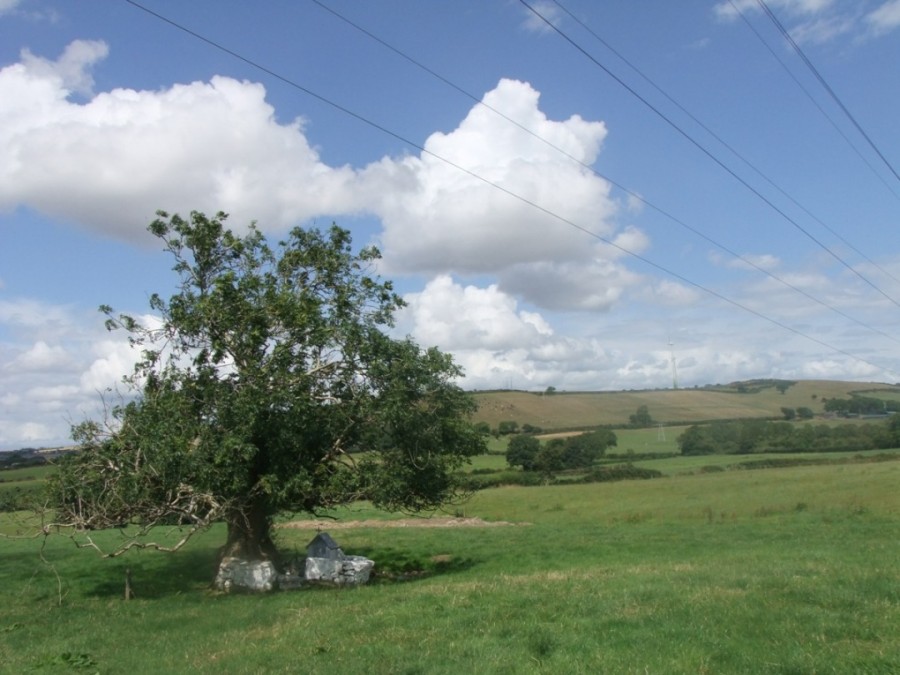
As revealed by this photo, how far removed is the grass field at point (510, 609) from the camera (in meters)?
9.90

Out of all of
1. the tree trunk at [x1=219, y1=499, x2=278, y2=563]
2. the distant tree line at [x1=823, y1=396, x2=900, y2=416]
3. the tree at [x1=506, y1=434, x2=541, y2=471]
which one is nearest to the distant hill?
the distant tree line at [x1=823, y1=396, x2=900, y2=416]

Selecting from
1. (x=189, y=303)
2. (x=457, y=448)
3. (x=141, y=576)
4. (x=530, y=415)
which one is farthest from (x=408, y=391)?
(x=530, y=415)

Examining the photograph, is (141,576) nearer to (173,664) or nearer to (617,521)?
(173,664)

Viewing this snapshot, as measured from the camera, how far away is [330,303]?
23.5m

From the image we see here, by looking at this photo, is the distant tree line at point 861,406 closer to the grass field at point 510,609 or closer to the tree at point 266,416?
the grass field at point 510,609

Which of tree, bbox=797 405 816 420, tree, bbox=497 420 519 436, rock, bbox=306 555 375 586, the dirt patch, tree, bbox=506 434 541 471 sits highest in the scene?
tree, bbox=497 420 519 436

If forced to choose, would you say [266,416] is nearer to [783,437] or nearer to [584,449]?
[584,449]

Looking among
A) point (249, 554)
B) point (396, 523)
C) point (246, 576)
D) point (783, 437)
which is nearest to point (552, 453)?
point (783, 437)

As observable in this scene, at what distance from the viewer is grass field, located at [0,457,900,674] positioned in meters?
9.90

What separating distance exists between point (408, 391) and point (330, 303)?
3.74m

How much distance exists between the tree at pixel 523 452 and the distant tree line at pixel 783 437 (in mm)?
21607

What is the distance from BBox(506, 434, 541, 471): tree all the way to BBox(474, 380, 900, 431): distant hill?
15.4 meters

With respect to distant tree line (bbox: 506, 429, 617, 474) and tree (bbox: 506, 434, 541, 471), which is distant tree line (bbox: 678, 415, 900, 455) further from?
tree (bbox: 506, 434, 541, 471)

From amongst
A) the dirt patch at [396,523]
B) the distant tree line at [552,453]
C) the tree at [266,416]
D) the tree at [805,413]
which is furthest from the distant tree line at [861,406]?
the tree at [266,416]
